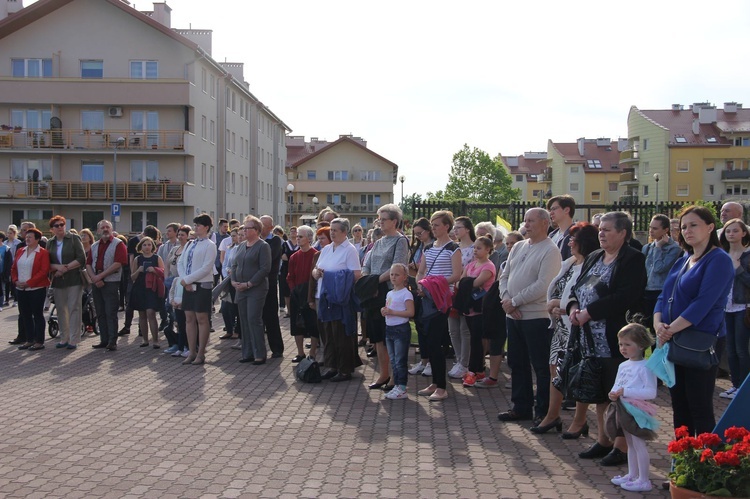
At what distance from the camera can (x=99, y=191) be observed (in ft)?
152

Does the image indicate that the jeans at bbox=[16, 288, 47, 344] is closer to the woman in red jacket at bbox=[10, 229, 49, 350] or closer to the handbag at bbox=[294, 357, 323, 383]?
the woman in red jacket at bbox=[10, 229, 49, 350]

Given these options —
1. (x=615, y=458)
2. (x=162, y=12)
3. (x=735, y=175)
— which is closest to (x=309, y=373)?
(x=615, y=458)

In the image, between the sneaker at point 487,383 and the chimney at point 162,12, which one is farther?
the chimney at point 162,12

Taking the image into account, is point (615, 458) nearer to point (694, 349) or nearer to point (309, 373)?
point (694, 349)

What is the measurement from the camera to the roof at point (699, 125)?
7931cm

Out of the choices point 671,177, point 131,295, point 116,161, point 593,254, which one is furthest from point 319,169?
point 593,254

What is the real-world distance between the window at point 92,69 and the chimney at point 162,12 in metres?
5.93

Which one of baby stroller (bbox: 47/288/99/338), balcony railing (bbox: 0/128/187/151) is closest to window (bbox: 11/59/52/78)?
balcony railing (bbox: 0/128/187/151)

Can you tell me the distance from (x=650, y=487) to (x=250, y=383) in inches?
228

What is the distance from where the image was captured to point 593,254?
697cm

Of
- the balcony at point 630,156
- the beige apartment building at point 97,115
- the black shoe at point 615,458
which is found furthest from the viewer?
the balcony at point 630,156

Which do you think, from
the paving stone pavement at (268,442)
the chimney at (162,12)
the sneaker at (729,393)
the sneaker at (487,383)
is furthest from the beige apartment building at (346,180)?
the sneaker at (729,393)

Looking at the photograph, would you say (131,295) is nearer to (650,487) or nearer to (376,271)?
(376,271)

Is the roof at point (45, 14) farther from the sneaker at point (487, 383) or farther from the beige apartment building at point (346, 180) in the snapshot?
the beige apartment building at point (346, 180)
